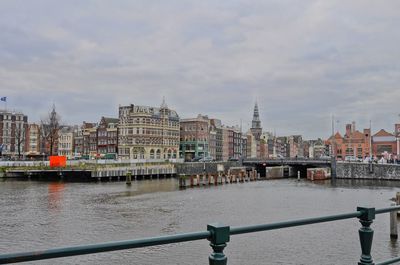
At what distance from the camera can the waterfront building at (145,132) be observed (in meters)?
135

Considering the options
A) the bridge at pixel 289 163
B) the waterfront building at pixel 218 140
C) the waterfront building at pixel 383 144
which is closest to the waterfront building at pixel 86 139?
the waterfront building at pixel 218 140

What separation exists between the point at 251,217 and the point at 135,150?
101m

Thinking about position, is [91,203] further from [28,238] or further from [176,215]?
[28,238]

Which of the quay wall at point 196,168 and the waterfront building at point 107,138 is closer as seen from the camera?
the quay wall at point 196,168

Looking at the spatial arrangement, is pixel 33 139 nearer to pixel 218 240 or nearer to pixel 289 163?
pixel 289 163

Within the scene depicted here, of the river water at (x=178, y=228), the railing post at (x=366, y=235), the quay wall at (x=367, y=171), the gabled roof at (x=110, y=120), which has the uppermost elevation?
the gabled roof at (x=110, y=120)

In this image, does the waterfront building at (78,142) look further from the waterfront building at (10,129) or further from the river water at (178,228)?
the river water at (178,228)

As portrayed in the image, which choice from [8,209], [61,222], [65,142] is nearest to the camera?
[61,222]

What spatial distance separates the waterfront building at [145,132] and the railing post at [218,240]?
13129cm

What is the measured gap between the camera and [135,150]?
135m

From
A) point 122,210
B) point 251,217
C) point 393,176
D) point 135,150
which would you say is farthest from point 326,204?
point 135,150

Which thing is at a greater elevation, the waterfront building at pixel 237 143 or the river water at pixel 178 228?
the waterfront building at pixel 237 143

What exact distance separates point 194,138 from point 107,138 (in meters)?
33.1

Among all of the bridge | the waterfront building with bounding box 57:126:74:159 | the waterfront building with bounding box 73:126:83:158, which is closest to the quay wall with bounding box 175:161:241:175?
the bridge
